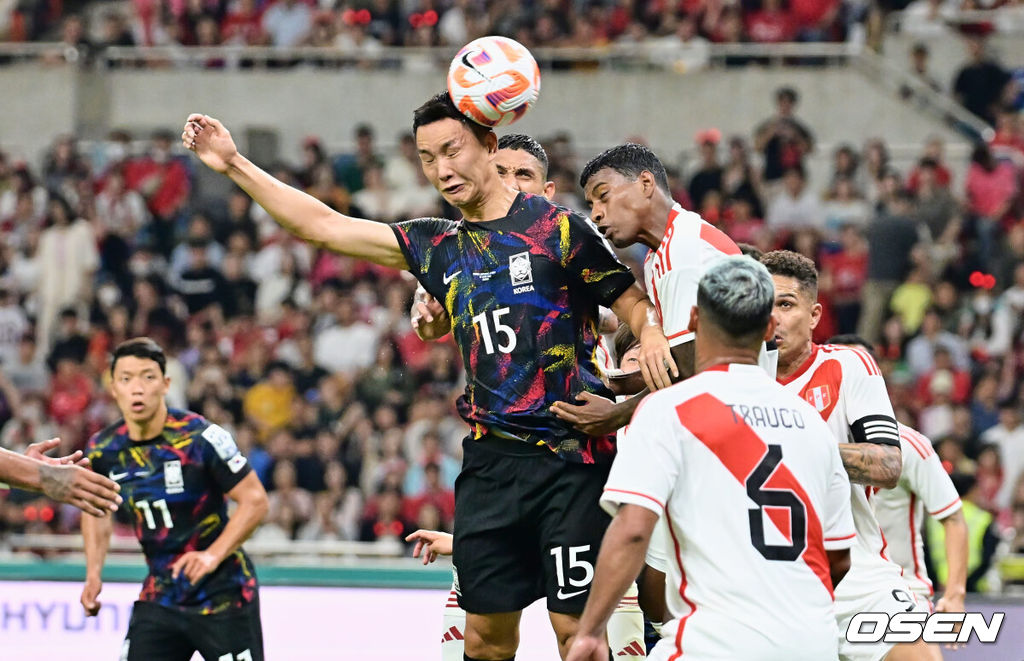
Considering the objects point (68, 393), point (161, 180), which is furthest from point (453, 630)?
point (161, 180)

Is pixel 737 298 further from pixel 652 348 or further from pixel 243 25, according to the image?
pixel 243 25

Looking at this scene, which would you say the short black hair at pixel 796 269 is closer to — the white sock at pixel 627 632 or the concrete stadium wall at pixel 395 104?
the white sock at pixel 627 632

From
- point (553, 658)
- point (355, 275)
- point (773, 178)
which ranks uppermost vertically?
point (773, 178)

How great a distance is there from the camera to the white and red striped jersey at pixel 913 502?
7.21 m

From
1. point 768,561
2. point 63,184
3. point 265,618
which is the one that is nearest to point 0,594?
point 265,618

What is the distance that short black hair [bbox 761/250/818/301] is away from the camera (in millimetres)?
6375

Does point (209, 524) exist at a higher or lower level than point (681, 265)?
lower

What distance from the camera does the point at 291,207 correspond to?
18.4ft

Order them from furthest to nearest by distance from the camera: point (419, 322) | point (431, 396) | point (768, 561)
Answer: point (431, 396), point (419, 322), point (768, 561)

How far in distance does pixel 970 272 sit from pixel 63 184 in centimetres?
999

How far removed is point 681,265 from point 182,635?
3.82m

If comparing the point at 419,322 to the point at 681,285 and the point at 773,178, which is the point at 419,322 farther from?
the point at 773,178

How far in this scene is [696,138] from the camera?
17.3 metres

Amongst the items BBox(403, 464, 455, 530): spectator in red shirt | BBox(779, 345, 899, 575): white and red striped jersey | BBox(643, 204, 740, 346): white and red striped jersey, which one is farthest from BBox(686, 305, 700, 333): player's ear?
BBox(403, 464, 455, 530): spectator in red shirt
